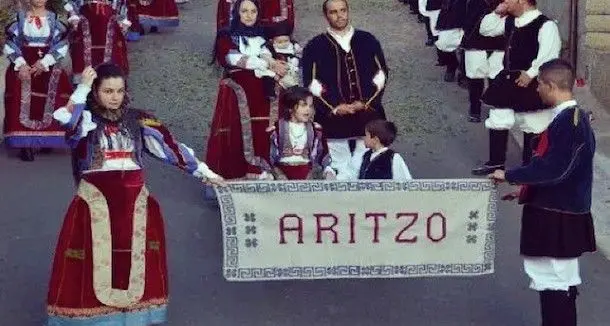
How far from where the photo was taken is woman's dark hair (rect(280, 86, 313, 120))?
8172 millimetres

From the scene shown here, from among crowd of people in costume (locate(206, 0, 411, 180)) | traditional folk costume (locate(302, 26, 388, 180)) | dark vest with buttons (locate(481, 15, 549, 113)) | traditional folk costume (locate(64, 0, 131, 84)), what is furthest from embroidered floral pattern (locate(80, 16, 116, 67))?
traditional folk costume (locate(302, 26, 388, 180))

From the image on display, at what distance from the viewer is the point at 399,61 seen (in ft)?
48.8

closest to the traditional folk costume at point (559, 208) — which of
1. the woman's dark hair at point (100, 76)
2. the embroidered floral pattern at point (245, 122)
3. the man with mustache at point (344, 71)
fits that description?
the woman's dark hair at point (100, 76)

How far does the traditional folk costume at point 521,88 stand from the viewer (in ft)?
30.7

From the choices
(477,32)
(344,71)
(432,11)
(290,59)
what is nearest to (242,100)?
(290,59)

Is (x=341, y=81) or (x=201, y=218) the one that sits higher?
(x=341, y=81)

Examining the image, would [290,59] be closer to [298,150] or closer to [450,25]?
[298,150]

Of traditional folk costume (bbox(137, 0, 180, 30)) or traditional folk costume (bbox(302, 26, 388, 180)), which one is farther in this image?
traditional folk costume (bbox(137, 0, 180, 30))

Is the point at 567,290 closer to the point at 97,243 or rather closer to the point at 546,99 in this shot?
the point at 546,99

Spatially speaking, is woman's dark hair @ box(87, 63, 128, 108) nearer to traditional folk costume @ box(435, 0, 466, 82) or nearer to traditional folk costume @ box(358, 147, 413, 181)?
traditional folk costume @ box(358, 147, 413, 181)

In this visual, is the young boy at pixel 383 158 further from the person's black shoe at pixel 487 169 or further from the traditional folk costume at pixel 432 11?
the traditional folk costume at pixel 432 11

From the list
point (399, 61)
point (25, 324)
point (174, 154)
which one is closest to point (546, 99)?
point (174, 154)

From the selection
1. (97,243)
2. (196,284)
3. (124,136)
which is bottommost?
(196,284)

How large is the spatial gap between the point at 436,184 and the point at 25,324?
7.37ft
